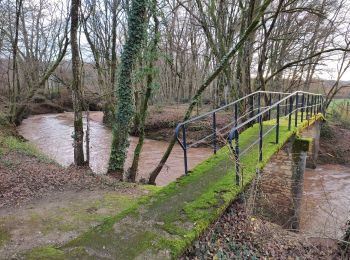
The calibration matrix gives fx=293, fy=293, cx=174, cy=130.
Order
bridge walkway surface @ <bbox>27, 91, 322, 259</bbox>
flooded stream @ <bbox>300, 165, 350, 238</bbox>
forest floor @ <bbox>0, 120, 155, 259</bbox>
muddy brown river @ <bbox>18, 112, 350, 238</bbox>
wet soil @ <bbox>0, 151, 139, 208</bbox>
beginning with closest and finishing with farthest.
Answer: bridge walkway surface @ <bbox>27, 91, 322, 259</bbox>
forest floor @ <bbox>0, 120, 155, 259</bbox>
wet soil @ <bbox>0, 151, 139, 208</bbox>
flooded stream @ <bbox>300, 165, 350, 238</bbox>
muddy brown river @ <bbox>18, 112, 350, 238</bbox>

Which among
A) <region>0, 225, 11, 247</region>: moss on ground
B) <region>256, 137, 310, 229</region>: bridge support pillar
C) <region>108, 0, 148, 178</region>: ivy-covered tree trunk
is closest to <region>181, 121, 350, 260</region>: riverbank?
<region>256, 137, 310, 229</region>: bridge support pillar

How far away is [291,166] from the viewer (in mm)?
8633

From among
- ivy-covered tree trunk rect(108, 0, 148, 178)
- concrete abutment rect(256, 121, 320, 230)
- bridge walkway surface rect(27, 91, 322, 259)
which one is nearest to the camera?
bridge walkway surface rect(27, 91, 322, 259)

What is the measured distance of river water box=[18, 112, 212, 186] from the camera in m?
12.9

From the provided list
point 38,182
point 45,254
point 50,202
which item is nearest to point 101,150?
point 38,182

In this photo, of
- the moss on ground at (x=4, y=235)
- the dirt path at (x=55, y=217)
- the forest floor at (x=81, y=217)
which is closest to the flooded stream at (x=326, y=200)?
the forest floor at (x=81, y=217)

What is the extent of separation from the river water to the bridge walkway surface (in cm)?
490

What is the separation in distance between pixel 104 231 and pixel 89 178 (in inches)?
168

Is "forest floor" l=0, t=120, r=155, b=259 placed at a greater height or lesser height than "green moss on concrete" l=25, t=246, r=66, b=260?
lesser

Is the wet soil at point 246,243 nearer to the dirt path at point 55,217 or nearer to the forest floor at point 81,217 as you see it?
the forest floor at point 81,217

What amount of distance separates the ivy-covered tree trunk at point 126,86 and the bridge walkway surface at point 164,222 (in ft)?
11.8

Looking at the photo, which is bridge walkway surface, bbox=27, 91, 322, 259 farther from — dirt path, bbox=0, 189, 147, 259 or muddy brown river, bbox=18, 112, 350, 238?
muddy brown river, bbox=18, 112, 350, 238

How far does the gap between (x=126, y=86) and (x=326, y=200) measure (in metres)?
8.00

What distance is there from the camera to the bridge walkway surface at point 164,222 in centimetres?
359
